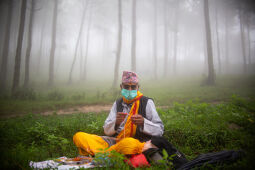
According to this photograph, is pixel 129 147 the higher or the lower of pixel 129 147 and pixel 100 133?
the higher

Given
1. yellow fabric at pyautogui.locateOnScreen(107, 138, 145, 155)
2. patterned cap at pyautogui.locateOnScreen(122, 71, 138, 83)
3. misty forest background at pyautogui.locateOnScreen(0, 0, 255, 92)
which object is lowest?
yellow fabric at pyautogui.locateOnScreen(107, 138, 145, 155)

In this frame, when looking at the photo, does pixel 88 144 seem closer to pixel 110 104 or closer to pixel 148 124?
pixel 148 124

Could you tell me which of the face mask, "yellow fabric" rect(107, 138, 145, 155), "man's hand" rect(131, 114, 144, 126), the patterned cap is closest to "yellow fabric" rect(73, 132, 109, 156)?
"yellow fabric" rect(107, 138, 145, 155)

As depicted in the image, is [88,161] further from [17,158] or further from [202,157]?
[202,157]

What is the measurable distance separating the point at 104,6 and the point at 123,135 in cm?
2394

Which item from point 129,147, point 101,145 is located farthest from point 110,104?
point 129,147

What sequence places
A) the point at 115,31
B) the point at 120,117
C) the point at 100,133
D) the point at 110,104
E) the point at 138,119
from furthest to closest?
the point at 115,31, the point at 110,104, the point at 100,133, the point at 120,117, the point at 138,119

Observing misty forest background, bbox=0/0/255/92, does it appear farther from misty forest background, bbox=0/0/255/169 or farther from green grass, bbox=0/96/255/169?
green grass, bbox=0/96/255/169

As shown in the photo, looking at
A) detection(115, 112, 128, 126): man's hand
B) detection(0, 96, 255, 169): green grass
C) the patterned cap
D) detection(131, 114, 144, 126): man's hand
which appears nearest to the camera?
detection(131, 114, 144, 126): man's hand

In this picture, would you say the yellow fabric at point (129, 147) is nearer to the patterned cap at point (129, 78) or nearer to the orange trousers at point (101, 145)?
the orange trousers at point (101, 145)

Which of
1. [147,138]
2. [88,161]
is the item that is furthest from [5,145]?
[147,138]

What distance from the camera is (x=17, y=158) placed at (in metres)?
2.46

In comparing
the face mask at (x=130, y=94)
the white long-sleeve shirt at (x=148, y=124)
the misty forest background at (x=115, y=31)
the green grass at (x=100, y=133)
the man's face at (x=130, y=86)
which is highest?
the misty forest background at (x=115, y=31)

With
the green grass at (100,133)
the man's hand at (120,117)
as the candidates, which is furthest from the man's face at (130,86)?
the green grass at (100,133)
